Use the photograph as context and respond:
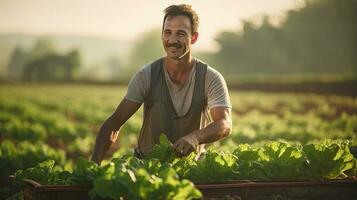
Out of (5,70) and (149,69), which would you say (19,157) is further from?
(5,70)

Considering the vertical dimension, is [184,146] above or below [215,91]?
below

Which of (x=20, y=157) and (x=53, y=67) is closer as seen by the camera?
(x=20, y=157)

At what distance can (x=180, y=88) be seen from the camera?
4.64 metres

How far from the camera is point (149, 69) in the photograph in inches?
183

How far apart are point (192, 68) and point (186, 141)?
3.27 feet

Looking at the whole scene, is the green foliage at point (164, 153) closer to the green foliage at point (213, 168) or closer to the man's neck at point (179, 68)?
the green foliage at point (213, 168)

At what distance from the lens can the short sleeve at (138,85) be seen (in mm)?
4590

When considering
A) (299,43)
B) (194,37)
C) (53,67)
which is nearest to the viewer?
(194,37)

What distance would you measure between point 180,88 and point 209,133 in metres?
0.66

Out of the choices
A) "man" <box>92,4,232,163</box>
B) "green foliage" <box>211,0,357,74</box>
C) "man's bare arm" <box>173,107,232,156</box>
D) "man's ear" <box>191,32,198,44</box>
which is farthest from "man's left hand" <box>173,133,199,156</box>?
"green foliage" <box>211,0,357,74</box>

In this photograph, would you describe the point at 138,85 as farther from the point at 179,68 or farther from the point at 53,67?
the point at 53,67

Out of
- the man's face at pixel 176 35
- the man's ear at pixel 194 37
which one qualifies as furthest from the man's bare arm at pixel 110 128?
the man's ear at pixel 194 37

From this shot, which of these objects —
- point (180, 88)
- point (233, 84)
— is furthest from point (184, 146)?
point (233, 84)

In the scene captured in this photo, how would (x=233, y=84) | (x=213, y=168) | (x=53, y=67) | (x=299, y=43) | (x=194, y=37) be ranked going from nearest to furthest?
(x=213, y=168)
(x=194, y=37)
(x=233, y=84)
(x=53, y=67)
(x=299, y=43)
